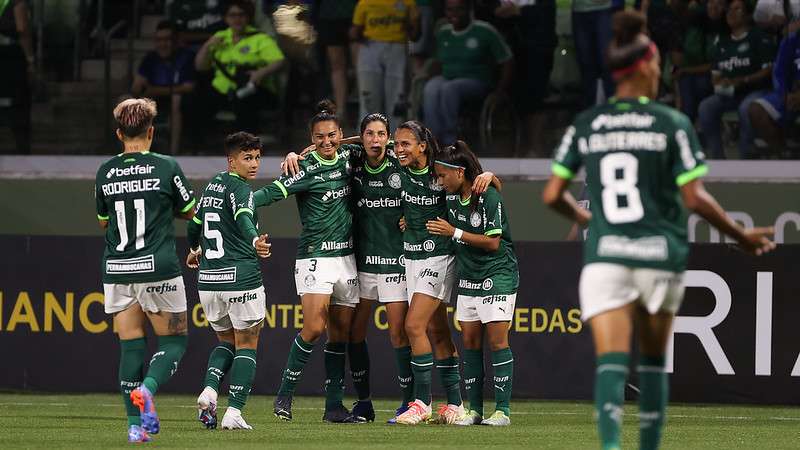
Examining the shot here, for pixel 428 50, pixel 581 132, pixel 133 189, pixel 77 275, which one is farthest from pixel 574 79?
pixel 581 132

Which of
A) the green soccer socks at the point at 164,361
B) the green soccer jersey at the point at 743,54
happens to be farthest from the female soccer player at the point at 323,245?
the green soccer jersey at the point at 743,54

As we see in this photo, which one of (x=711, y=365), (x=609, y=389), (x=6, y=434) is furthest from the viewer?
(x=711, y=365)

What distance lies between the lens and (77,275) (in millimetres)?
12555

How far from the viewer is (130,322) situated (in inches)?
330

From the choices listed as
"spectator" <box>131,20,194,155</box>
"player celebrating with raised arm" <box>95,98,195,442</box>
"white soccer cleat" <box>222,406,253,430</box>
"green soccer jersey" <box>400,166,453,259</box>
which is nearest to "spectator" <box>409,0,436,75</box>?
"spectator" <box>131,20,194,155</box>

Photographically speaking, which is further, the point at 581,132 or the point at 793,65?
the point at 793,65

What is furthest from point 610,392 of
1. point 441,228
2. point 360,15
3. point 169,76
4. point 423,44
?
point 169,76

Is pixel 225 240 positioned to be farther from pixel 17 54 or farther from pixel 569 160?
pixel 17 54

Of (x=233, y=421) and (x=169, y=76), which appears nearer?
(x=233, y=421)

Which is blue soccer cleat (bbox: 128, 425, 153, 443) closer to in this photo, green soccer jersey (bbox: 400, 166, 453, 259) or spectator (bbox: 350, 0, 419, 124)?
green soccer jersey (bbox: 400, 166, 453, 259)

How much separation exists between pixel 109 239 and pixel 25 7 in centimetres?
801

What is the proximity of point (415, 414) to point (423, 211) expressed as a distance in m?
1.39

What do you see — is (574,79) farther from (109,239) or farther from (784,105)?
(109,239)

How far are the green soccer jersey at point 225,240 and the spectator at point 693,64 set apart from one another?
6.38 metres
